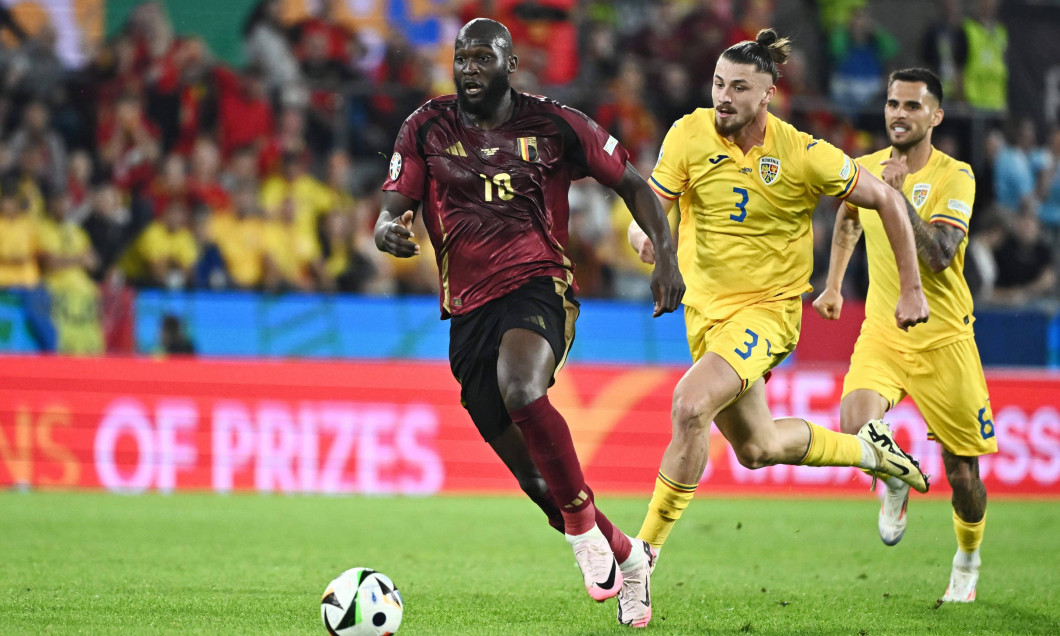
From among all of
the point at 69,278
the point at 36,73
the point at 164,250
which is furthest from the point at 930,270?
the point at 36,73

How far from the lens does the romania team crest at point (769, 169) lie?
20.3 ft

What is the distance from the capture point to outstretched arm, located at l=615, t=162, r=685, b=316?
17.7 feet

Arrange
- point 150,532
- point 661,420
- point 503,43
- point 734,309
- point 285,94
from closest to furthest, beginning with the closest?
point 503,43, point 734,309, point 150,532, point 661,420, point 285,94

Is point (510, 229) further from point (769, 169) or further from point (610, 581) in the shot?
point (610, 581)

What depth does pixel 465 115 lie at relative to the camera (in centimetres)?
575

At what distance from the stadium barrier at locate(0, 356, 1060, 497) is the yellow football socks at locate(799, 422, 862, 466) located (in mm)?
5769

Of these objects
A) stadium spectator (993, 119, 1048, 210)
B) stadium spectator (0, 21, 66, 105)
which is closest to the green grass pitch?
stadium spectator (993, 119, 1048, 210)

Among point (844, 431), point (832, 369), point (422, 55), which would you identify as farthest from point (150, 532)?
point (422, 55)

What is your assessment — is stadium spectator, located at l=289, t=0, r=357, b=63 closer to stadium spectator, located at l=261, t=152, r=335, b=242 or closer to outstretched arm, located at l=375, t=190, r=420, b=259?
stadium spectator, located at l=261, t=152, r=335, b=242

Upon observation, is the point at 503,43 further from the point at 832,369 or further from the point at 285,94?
the point at 285,94

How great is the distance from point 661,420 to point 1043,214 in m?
A: 6.12

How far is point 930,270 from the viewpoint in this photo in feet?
22.5

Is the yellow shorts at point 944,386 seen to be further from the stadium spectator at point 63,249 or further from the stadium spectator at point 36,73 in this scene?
the stadium spectator at point 36,73

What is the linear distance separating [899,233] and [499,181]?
1956 mm
